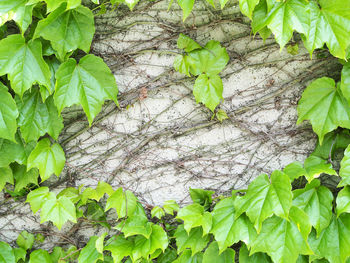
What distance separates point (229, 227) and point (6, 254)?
137cm

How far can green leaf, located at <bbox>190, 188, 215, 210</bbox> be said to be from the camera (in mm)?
1896

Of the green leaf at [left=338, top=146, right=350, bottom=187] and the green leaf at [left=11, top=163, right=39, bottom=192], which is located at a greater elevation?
the green leaf at [left=338, top=146, right=350, bottom=187]

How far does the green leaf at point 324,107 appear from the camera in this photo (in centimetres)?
165

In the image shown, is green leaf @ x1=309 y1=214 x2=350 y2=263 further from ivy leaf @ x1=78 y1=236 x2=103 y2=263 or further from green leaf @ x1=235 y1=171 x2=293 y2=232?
ivy leaf @ x1=78 y1=236 x2=103 y2=263

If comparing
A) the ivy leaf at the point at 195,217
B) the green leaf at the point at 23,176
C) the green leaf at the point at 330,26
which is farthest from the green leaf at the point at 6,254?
the green leaf at the point at 330,26

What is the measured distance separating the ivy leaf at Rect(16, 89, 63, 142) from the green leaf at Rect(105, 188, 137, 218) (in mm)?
445

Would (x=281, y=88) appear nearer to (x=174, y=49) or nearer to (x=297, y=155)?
(x=297, y=155)

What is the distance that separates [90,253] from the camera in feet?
6.50

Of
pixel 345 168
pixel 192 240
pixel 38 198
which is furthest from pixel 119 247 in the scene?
pixel 345 168

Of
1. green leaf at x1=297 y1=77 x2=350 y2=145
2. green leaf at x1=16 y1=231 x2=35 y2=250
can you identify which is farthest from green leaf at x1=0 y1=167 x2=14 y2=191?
green leaf at x1=297 y1=77 x2=350 y2=145

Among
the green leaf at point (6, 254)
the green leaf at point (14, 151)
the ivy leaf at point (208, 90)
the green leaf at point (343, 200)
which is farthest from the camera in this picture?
the green leaf at point (6, 254)

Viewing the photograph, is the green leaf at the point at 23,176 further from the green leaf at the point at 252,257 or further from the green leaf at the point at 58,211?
the green leaf at the point at 252,257

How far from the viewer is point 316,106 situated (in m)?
1.69

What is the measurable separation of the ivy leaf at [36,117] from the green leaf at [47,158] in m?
0.08
